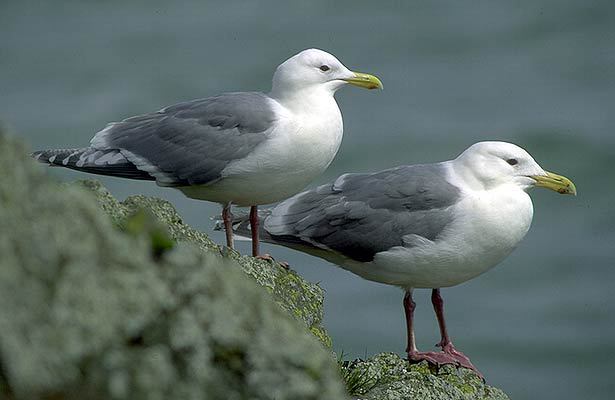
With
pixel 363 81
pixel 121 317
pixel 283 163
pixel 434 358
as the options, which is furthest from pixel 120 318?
pixel 363 81

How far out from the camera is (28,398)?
277 centimetres

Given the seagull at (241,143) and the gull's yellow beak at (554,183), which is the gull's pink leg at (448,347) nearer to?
the gull's yellow beak at (554,183)

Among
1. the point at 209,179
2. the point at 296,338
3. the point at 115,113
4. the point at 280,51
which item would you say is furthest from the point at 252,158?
the point at 280,51

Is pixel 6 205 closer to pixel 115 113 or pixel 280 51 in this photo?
pixel 115 113

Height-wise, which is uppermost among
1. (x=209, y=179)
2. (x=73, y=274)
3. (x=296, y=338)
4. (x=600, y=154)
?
(x=73, y=274)

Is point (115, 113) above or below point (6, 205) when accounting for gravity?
below

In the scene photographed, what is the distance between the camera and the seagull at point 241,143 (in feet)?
26.2

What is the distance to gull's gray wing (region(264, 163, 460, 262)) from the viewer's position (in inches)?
307

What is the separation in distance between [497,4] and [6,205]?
25437 millimetres

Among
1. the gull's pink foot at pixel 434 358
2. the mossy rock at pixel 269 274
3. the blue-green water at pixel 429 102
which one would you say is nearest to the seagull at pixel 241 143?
the mossy rock at pixel 269 274

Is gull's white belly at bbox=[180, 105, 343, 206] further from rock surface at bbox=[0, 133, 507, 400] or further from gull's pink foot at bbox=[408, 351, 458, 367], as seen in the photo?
rock surface at bbox=[0, 133, 507, 400]

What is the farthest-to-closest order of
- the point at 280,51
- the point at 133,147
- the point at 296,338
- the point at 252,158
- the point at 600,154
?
the point at 280,51 → the point at 600,154 → the point at 133,147 → the point at 252,158 → the point at 296,338

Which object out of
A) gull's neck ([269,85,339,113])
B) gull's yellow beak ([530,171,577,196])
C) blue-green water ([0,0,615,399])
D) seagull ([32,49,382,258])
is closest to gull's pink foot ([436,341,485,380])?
gull's yellow beak ([530,171,577,196])

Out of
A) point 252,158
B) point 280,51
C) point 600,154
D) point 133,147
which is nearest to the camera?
point 252,158
